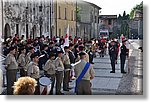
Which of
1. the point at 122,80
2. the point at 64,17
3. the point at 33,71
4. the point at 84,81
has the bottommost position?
the point at 122,80

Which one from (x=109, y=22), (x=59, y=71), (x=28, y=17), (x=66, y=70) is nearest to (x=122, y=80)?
(x=66, y=70)

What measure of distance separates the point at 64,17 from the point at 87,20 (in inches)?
16.1

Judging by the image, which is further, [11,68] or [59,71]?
[59,71]

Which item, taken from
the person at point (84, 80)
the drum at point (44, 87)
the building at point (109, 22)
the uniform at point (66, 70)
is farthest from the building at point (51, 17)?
the drum at point (44, 87)

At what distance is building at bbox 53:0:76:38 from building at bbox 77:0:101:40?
0.09 meters

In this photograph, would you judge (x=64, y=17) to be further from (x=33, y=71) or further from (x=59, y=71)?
(x=33, y=71)

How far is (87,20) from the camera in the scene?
5668 mm

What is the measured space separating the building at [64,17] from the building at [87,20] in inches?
3.6

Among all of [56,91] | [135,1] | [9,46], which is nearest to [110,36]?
[135,1]

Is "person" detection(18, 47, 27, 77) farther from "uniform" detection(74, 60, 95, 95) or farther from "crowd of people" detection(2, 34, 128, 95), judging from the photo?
"uniform" detection(74, 60, 95, 95)

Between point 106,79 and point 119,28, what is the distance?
4.95 ft

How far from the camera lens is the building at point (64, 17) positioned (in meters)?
5.45

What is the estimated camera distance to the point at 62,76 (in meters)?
5.95

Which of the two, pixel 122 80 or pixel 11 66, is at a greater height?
pixel 11 66
